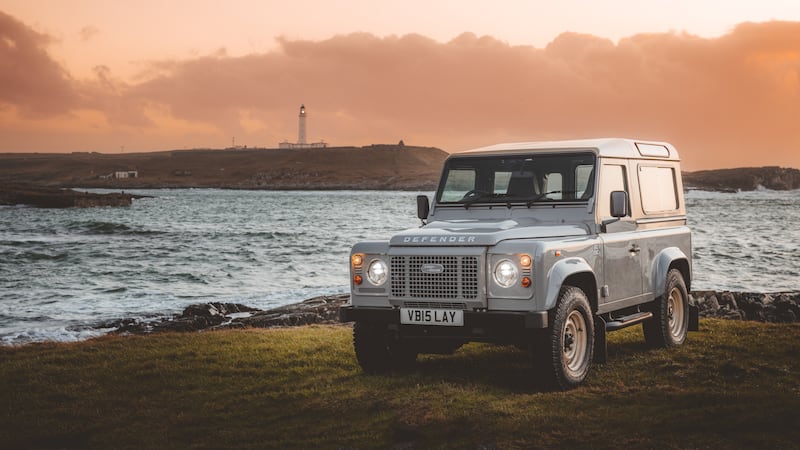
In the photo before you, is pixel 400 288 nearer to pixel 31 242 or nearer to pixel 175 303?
pixel 175 303

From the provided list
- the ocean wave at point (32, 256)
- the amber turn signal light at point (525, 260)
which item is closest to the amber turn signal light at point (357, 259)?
the amber turn signal light at point (525, 260)

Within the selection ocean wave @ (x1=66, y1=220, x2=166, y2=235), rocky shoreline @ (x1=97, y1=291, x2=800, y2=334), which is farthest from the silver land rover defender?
ocean wave @ (x1=66, y1=220, x2=166, y2=235)

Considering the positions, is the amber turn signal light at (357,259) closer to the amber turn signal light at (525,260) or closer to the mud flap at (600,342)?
the amber turn signal light at (525,260)

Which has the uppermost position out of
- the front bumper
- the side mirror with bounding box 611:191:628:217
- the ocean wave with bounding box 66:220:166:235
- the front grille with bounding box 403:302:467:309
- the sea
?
the side mirror with bounding box 611:191:628:217

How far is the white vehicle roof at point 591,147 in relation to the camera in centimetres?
1047

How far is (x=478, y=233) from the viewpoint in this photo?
A: 8.80 m

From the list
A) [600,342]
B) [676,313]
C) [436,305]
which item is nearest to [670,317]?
[676,313]

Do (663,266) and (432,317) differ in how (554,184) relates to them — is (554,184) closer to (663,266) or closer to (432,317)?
(663,266)

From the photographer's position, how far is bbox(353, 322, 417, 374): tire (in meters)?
9.84

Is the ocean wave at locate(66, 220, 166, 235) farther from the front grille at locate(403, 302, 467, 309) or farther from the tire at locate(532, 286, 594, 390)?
the tire at locate(532, 286, 594, 390)

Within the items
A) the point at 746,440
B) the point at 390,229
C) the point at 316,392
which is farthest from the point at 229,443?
the point at 390,229

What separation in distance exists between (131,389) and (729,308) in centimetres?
1515

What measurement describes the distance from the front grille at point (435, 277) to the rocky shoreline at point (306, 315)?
9917 mm

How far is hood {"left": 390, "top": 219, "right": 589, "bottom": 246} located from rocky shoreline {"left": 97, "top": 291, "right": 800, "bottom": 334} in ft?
32.0
